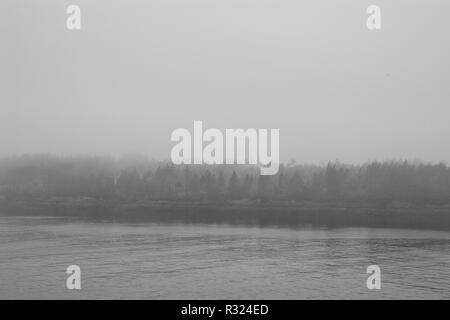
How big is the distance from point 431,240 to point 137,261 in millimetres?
51960

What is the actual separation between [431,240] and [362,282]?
4203 cm

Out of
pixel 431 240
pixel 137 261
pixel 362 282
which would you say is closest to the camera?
pixel 362 282

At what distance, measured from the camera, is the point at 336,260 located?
187 feet

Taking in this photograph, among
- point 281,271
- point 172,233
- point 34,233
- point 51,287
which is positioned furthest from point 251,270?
point 34,233

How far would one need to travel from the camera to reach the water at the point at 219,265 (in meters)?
40.1

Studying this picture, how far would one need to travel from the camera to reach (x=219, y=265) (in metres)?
52.4

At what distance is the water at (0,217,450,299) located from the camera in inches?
1578

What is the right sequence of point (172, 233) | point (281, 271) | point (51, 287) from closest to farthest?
point (51, 287) → point (281, 271) → point (172, 233)
